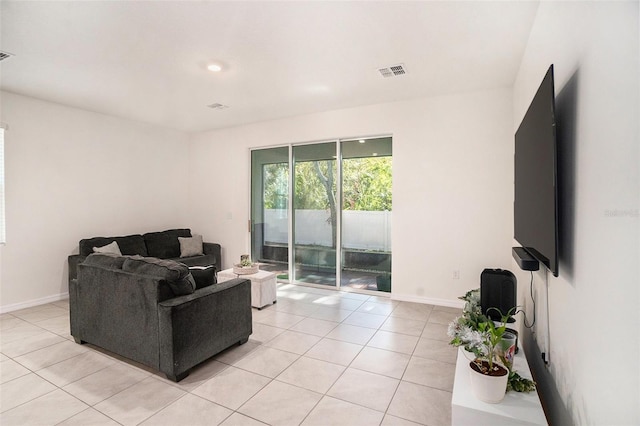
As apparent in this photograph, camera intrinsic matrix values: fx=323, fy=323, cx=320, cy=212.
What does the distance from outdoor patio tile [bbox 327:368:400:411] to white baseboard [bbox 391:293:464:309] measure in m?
2.07

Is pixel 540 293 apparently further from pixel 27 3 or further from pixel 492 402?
pixel 27 3

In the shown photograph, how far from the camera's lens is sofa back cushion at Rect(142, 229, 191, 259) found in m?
5.48

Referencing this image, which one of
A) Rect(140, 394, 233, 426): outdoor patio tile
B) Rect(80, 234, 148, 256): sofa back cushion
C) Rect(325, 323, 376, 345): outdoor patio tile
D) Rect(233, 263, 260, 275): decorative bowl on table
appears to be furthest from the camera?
Rect(80, 234, 148, 256): sofa back cushion

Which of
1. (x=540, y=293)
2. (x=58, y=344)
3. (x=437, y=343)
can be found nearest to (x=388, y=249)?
(x=437, y=343)

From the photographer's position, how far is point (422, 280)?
176 inches

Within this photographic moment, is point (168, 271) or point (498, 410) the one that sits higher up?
point (168, 271)

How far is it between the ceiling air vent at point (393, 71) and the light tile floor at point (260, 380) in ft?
9.23

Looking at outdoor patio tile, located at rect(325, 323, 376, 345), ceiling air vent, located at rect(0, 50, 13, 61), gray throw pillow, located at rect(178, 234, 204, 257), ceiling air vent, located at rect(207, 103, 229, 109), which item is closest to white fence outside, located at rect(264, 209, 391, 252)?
gray throw pillow, located at rect(178, 234, 204, 257)

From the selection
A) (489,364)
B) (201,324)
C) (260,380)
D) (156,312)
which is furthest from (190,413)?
(489,364)

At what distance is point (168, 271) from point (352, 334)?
1967mm

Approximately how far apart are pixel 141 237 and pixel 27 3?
12.2 ft

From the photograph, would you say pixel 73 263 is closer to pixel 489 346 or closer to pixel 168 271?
pixel 168 271

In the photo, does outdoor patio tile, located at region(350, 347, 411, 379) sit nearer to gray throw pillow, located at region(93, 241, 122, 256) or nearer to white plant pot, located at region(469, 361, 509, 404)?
white plant pot, located at region(469, 361, 509, 404)

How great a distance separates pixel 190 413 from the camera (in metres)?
2.14
